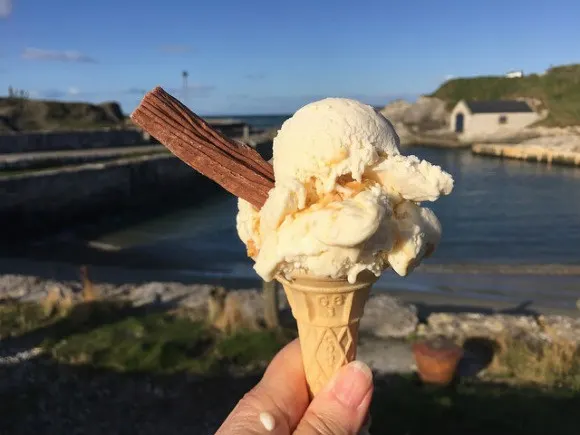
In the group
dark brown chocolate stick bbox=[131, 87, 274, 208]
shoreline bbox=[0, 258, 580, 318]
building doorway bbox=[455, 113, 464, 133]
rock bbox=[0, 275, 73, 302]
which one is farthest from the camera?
building doorway bbox=[455, 113, 464, 133]

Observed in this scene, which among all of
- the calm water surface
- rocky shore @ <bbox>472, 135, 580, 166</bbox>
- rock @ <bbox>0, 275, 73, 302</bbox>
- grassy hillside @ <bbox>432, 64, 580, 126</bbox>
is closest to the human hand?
rock @ <bbox>0, 275, 73, 302</bbox>

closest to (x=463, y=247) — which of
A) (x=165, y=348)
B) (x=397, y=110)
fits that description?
(x=165, y=348)

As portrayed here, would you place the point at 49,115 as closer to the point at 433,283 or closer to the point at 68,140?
the point at 68,140

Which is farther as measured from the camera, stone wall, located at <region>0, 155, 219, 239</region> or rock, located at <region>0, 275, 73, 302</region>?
stone wall, located at <region>0, 155, 219, 239</region>

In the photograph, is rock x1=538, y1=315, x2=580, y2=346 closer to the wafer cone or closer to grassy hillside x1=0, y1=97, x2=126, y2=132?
the wafer cone

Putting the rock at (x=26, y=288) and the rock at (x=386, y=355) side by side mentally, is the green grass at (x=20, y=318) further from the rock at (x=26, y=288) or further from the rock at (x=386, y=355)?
the rock at (x=386, y=355)

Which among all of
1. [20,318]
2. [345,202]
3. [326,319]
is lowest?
[20,318]

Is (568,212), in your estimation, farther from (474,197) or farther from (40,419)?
(40,419)
